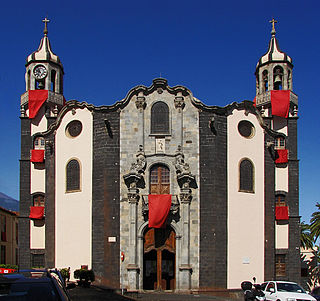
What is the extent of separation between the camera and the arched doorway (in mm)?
34906

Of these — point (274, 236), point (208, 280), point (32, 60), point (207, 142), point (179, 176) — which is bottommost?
point (208, 280)

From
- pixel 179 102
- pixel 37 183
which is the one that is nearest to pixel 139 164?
pixel 179 102

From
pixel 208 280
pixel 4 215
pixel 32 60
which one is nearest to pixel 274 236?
pixel 208 280

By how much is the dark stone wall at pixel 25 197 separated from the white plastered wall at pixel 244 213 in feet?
50.0

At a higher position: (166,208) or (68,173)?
(68,173)

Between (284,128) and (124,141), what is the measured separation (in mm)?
13105

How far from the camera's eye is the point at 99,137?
36812 millimetres

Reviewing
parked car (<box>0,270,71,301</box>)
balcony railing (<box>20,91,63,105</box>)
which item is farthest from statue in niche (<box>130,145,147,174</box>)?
parked car (<box>0,270,71,301</box>)

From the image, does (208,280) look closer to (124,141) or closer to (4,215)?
(124,141)

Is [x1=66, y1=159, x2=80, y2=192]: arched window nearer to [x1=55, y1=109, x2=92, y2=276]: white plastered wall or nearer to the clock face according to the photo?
[x1=55, y1=109, x2=92, y2=276]: white plastered wall

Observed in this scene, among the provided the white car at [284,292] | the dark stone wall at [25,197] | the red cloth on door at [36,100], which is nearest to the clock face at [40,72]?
the red cloth on door at [36,100]

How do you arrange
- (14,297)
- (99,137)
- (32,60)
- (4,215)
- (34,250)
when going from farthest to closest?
(4,215)
(32,60)
(34,250)
(99,137)
(14,297)

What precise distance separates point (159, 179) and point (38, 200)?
415 inches

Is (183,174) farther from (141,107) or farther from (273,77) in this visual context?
(273,77)
